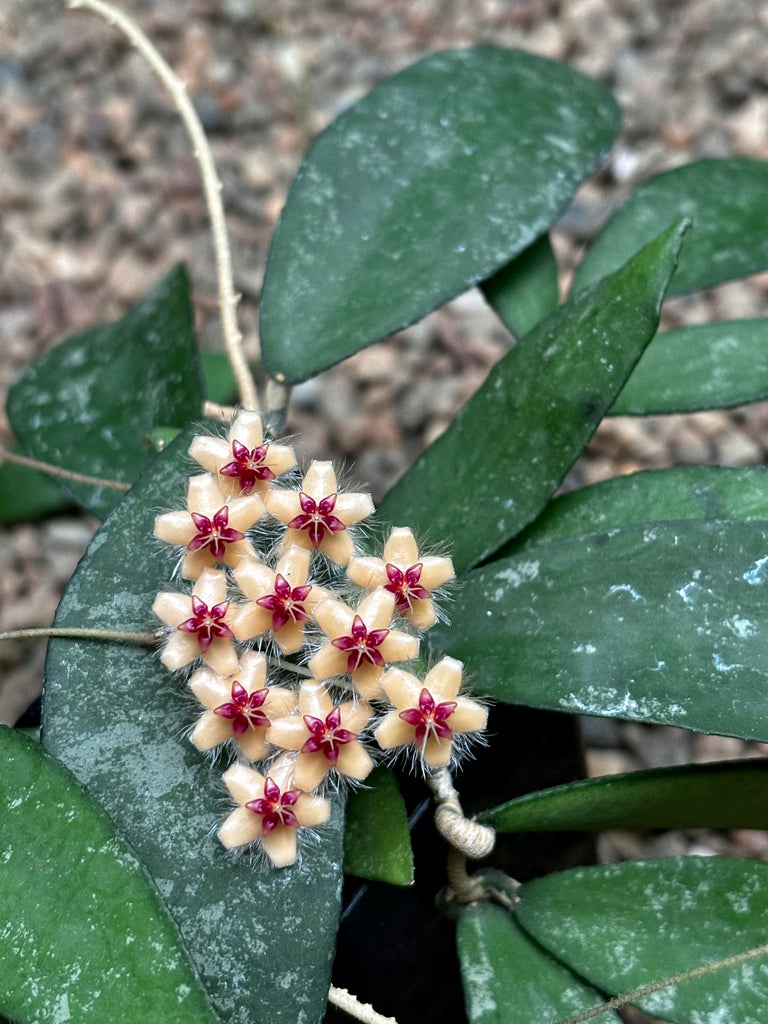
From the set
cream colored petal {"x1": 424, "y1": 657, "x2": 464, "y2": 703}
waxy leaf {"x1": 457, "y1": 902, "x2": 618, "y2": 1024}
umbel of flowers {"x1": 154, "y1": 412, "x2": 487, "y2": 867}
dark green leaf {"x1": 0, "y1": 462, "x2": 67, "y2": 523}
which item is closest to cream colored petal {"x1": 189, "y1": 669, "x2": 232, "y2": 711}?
umbel of flowers {"x1": 154, "y1": 412, "x2": 487, "y2": 867}

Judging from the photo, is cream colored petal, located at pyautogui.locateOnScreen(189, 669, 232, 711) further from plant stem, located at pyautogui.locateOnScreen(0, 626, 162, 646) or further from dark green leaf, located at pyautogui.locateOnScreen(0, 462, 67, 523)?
dark green leaf, located at pyautogui.locateOnScreen(0, 462, 67, 523)

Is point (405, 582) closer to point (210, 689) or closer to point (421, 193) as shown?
point (210, 689)

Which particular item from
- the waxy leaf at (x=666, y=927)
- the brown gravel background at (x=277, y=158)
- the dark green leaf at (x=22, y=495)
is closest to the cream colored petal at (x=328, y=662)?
the waxy leaf at (x=666, y=927)

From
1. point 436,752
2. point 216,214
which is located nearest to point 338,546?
point 436,752

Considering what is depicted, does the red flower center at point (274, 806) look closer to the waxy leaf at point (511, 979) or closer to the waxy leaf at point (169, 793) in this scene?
the waxy leaf at point (169, 793)

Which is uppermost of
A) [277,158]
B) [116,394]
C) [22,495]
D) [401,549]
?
[401,549]

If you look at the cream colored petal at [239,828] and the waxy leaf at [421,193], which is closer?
the cream colored petal at [239,828]
